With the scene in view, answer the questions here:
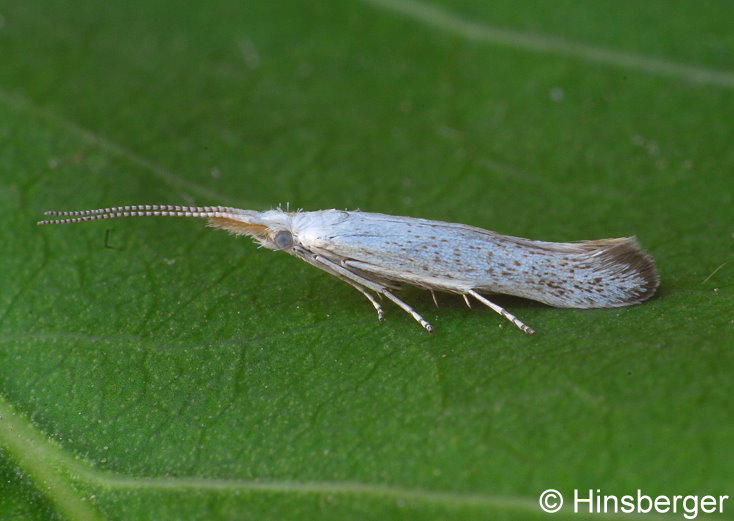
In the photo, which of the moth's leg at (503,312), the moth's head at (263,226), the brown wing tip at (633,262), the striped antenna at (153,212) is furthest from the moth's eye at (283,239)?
the brown wing tip at (633,262)

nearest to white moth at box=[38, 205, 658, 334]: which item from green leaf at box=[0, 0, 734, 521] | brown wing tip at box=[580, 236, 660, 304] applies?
brown wing tip at box=[580, 236, 660, 304]

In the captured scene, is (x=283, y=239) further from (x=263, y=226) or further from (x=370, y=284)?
(x=370, y=284)

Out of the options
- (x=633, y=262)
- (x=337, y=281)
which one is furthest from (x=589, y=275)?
(x=337, y=281)

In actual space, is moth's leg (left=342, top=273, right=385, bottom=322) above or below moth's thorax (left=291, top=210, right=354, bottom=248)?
below

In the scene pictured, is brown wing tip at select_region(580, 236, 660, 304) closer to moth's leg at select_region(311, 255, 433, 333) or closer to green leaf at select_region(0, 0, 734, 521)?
green leaf at select_region(0, 0, 734, 521)

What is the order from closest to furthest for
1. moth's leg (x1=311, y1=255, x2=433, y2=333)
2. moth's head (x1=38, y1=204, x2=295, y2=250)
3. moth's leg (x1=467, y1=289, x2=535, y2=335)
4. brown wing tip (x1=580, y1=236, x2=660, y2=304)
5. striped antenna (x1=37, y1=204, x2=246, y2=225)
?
1. moth's leg (x1=467, y1=289, x2=535, y2=335)
2. brown wing tip (x1=580, y1=236, x2=660, y2=304)
3. moth's leg (x1=311, y1=255, x2=433, y2=333)
4. striped antenna (x1=37, y1=204, x2=246, y2=225)
5. moth's head (x1=38, y1=204, x2=295, y2=250)

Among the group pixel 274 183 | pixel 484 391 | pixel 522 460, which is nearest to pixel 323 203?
pixel 274 183

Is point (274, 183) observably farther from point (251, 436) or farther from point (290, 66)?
point (251, 436)
